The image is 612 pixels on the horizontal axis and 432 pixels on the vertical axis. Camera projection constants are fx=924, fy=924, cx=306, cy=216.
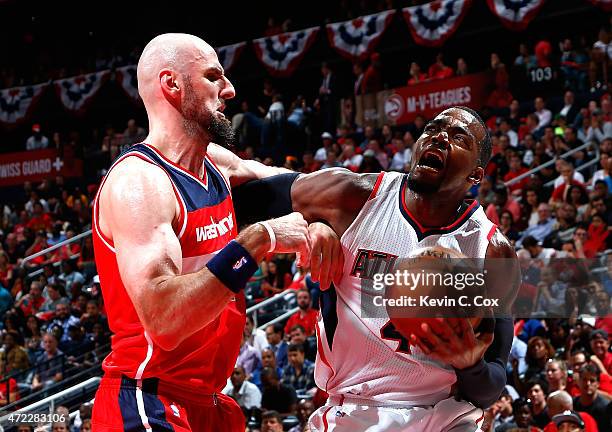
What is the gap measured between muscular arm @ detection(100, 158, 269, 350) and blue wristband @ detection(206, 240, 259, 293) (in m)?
0.02

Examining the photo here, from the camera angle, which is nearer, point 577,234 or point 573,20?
point 577,234

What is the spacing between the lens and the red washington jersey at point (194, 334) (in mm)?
3004

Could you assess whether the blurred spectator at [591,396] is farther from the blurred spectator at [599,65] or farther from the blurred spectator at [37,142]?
the blurred spectator at [37,142]

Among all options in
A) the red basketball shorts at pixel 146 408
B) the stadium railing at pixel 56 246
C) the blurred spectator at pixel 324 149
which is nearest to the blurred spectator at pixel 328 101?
the blurred spectator at pixel 324 149

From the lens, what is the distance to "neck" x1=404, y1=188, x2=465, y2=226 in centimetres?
339

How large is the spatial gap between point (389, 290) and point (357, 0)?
15.4 meters

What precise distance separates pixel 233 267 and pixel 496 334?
3.63ft

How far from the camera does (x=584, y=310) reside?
771cm

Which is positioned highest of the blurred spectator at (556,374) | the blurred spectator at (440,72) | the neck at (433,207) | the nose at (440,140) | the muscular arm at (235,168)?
the blurred spectator at (440,72)

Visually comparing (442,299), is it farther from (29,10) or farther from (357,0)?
(29,10)

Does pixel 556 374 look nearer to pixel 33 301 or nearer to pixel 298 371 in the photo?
pixel 298 371

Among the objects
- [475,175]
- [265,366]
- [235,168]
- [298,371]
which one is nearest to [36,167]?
[265,366]

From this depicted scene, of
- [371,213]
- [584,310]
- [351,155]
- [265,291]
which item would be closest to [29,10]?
[351,155]

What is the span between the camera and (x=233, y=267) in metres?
2.78
